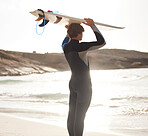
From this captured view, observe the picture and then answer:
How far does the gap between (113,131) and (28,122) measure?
5.12ft

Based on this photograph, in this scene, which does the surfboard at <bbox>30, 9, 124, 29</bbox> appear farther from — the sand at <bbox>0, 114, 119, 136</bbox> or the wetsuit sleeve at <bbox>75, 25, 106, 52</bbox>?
the sand at <bbox>0, 114, 119, 136</bbox>

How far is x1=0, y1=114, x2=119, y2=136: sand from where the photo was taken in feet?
12.4

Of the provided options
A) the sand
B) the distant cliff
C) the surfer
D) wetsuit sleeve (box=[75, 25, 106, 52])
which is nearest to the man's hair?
the surfer

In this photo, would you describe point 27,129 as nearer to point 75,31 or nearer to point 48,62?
point 75,31

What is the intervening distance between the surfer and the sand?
4.64 ft

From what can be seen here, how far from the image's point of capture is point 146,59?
5569 centimetres

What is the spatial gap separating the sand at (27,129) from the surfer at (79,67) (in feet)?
4.64

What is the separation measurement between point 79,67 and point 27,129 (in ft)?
6.76

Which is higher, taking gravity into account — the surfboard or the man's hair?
the surfboard

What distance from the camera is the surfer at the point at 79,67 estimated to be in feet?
8.01

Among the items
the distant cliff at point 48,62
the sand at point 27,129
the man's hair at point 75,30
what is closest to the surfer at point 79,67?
the man's hair at point 75,30

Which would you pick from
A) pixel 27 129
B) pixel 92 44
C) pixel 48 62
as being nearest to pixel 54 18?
pixel 92 44

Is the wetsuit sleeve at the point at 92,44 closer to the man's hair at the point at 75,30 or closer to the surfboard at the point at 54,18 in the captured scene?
the man's hair at the point at 75,30

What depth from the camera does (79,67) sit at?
2457 mm
